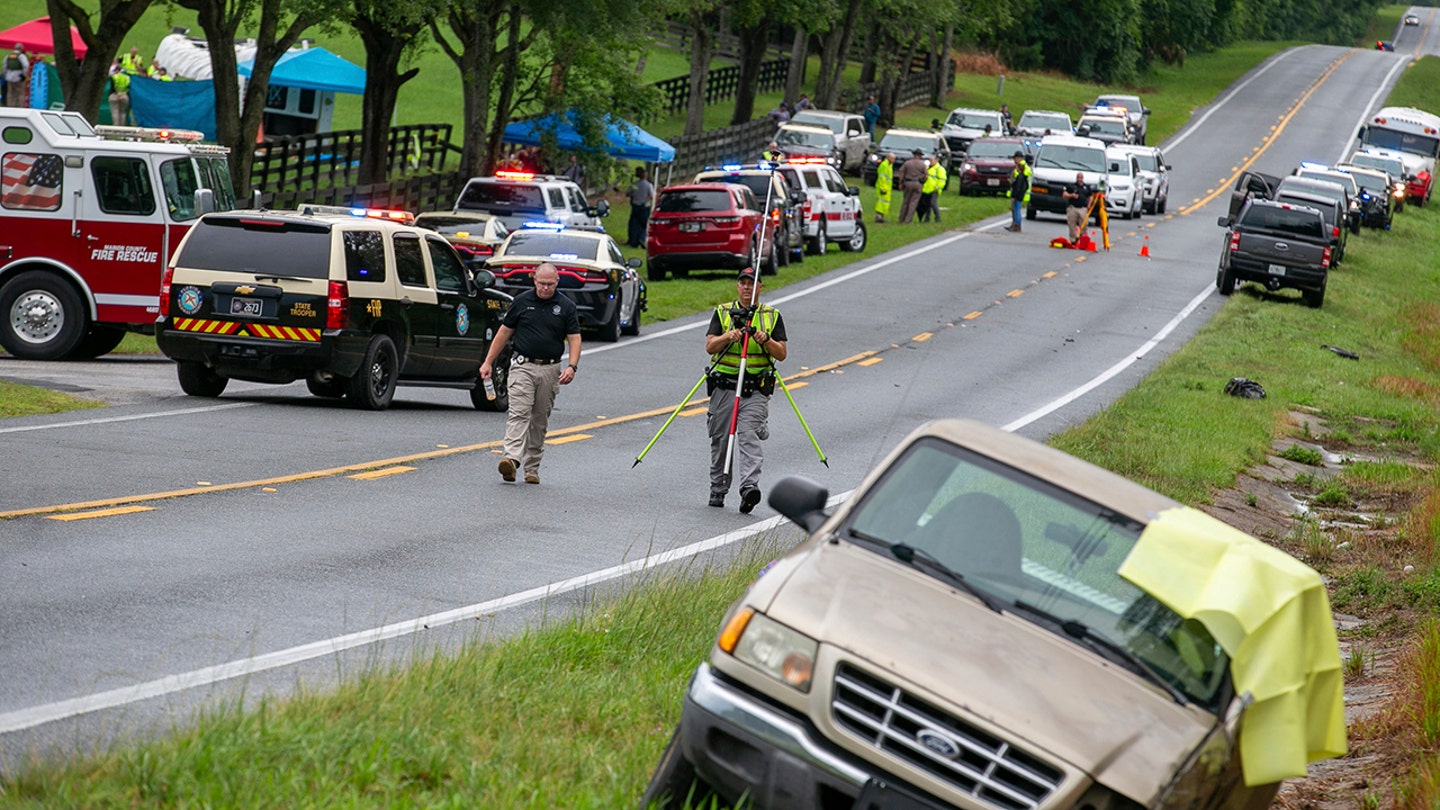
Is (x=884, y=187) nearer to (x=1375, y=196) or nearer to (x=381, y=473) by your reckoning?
(x=1375, y=196)

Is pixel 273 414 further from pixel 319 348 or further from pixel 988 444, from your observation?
pixel 988 444

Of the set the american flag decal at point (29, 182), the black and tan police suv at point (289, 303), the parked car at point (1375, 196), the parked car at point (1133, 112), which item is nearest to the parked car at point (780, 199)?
the american flag decal at point (29, 182)

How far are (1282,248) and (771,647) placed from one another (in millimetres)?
31696

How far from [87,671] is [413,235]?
1220 cm

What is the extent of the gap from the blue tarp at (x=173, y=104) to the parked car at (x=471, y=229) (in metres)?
14.4

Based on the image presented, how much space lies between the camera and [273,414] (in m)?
17.6

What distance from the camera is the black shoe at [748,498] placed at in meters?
14.5

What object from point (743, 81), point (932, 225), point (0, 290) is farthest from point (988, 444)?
point (743, 81)

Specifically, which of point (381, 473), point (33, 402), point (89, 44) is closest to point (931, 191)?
point (89, 44)

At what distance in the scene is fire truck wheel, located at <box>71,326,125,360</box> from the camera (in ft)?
70.4

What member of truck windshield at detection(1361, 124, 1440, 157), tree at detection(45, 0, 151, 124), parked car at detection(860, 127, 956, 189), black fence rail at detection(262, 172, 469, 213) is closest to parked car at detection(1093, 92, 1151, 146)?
truck windshield at detection(1361, 124, 1440, 157)

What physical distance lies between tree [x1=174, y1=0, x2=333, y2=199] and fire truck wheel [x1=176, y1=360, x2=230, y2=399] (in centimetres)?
1211

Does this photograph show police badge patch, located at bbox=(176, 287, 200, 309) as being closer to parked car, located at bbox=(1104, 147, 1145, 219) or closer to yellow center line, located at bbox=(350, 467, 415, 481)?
yellow center line, located at bbox=(350, 467, 415, 481)

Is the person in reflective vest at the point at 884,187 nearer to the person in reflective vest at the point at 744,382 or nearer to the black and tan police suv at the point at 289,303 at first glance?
the black and tan police suv at the point at 289,303
